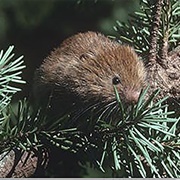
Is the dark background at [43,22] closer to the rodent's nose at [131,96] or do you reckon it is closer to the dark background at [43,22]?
the dark background at [43,22]

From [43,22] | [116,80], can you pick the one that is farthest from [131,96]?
[43,22]

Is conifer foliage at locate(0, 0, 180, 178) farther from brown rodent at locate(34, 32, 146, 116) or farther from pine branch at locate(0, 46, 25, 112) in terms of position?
brown rodent at locate(34, 32, 146, 116)

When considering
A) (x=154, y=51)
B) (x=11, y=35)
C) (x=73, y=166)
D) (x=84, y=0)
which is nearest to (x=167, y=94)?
(x=154, y=51)

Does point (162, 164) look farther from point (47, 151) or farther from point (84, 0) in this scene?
point (84, 0)

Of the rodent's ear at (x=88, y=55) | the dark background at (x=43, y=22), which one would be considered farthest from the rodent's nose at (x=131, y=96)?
the dark background at (x=43, y=22)

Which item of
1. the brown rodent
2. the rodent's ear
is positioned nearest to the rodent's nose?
the brown rodent

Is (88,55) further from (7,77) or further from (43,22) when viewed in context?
(43,22)
